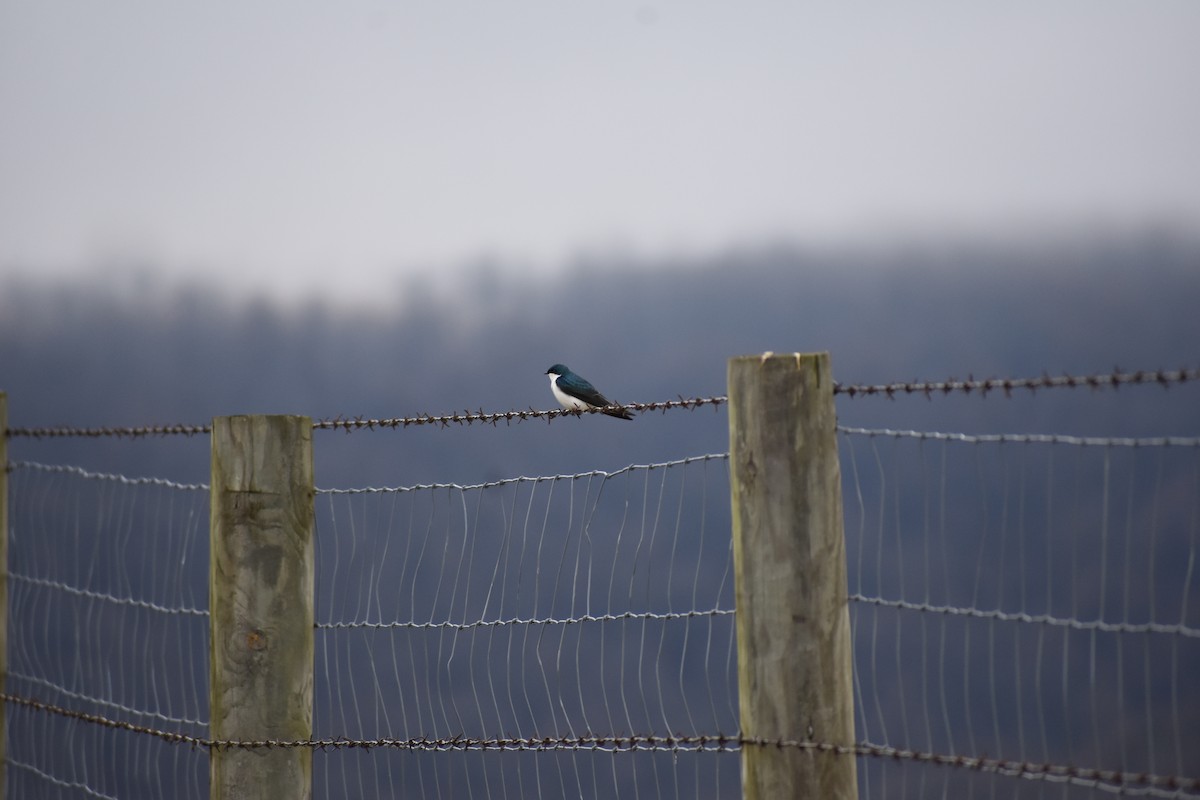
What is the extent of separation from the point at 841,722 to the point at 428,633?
1070mm

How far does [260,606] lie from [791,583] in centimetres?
153

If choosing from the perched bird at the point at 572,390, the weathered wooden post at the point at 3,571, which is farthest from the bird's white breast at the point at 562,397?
the weathered wooden post at the point at 3,571

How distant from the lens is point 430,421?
3430mm

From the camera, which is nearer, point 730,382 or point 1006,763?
point 1006,763

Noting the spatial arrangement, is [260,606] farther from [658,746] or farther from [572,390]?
[572,390]

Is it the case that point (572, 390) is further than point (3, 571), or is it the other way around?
point (572, 390)

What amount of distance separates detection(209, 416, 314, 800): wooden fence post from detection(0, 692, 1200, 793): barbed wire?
0.18 feet

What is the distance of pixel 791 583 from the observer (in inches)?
95.8

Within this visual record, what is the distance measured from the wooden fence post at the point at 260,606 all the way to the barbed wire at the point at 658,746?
2.1 inches

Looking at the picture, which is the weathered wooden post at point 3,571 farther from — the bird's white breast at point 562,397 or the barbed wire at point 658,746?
the bird's white breast at point 562,397

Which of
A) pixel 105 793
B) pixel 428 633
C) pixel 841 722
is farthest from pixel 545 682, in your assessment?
pixel 105 793

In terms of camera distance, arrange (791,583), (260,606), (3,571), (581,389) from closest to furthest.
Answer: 1. (791,583)
2. (260,606)
3. (3,571)
4. (581,389)

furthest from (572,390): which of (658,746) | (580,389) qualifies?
(658,746)

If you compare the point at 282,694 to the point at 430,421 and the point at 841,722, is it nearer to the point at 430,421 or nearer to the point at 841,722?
the point at 430,421
